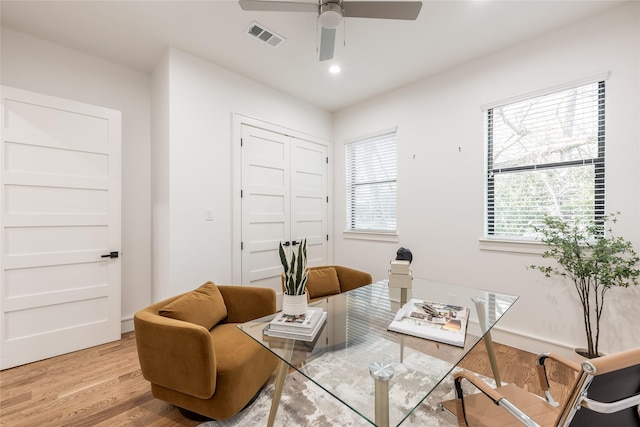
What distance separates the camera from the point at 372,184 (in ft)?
12.7

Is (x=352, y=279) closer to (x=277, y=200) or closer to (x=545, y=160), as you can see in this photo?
(x=277, y=200)

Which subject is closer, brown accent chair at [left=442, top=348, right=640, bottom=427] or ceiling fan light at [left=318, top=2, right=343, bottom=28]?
brown accent chair at [left=442, top=348, right=640, bottom=427]

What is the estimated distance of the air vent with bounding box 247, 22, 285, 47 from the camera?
7.79 feet

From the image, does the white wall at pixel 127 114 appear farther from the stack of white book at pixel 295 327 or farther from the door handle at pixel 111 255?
the stack of white book at pixel 295 327

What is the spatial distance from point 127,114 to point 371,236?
325cm

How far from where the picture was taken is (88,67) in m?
2.79

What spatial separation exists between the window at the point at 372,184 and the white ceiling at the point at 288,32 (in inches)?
36.7

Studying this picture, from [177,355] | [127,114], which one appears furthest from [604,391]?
[127,114]

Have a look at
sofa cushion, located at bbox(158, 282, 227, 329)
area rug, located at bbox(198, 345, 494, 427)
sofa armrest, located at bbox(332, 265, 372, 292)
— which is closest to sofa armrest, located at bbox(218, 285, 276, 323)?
sofa cushion, located at bbox(158, 282, 227, 329)

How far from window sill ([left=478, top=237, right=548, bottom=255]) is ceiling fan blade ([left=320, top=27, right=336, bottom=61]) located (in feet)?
7.51

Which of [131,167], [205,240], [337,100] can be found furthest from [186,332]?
[337,100]

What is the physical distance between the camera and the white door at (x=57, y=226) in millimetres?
2297

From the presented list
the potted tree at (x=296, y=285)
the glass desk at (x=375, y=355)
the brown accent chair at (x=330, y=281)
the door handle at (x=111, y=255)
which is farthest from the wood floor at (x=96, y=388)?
the brown accent chair at (x=330, y=281)

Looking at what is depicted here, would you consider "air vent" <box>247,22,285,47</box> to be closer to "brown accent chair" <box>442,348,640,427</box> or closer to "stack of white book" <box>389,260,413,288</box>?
"stack of white book" <box>389,260,413,288</box>
